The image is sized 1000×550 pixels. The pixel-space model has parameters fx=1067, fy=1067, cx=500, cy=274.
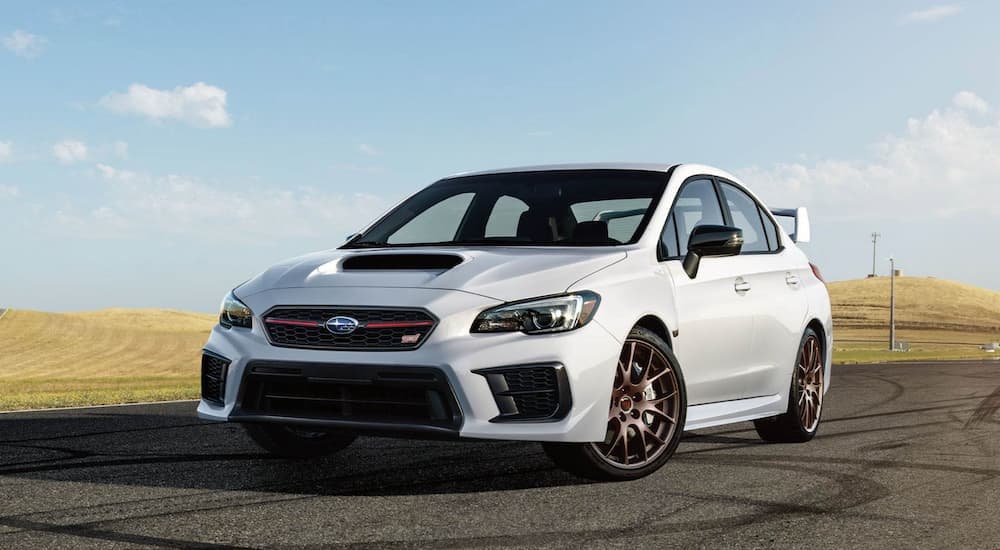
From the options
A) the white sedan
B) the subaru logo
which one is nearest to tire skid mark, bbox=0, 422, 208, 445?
the white sedan

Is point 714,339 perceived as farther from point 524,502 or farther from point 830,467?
point 524,502

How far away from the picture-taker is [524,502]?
514 centimetres

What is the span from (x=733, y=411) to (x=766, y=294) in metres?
0.96

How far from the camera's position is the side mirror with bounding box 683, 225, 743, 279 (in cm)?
616

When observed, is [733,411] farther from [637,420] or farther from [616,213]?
[616,213]

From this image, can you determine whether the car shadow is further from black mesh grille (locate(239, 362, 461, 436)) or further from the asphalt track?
black mesh grille (locate(239, 362, 461, 436))

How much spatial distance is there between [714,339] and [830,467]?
1060mm

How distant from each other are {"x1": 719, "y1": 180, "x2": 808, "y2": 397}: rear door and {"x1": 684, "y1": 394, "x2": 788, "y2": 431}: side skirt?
0.21ft

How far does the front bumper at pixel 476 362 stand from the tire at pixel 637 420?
21 centimetres

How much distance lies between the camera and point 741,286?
680 centimetres

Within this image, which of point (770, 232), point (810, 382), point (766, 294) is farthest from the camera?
point (770, 232)

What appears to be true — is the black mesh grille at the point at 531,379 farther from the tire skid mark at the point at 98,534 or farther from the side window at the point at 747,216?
the side window at the point at 747,216

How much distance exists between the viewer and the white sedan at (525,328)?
5.12 meters

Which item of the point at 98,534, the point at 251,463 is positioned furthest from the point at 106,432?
the point at 98,534
